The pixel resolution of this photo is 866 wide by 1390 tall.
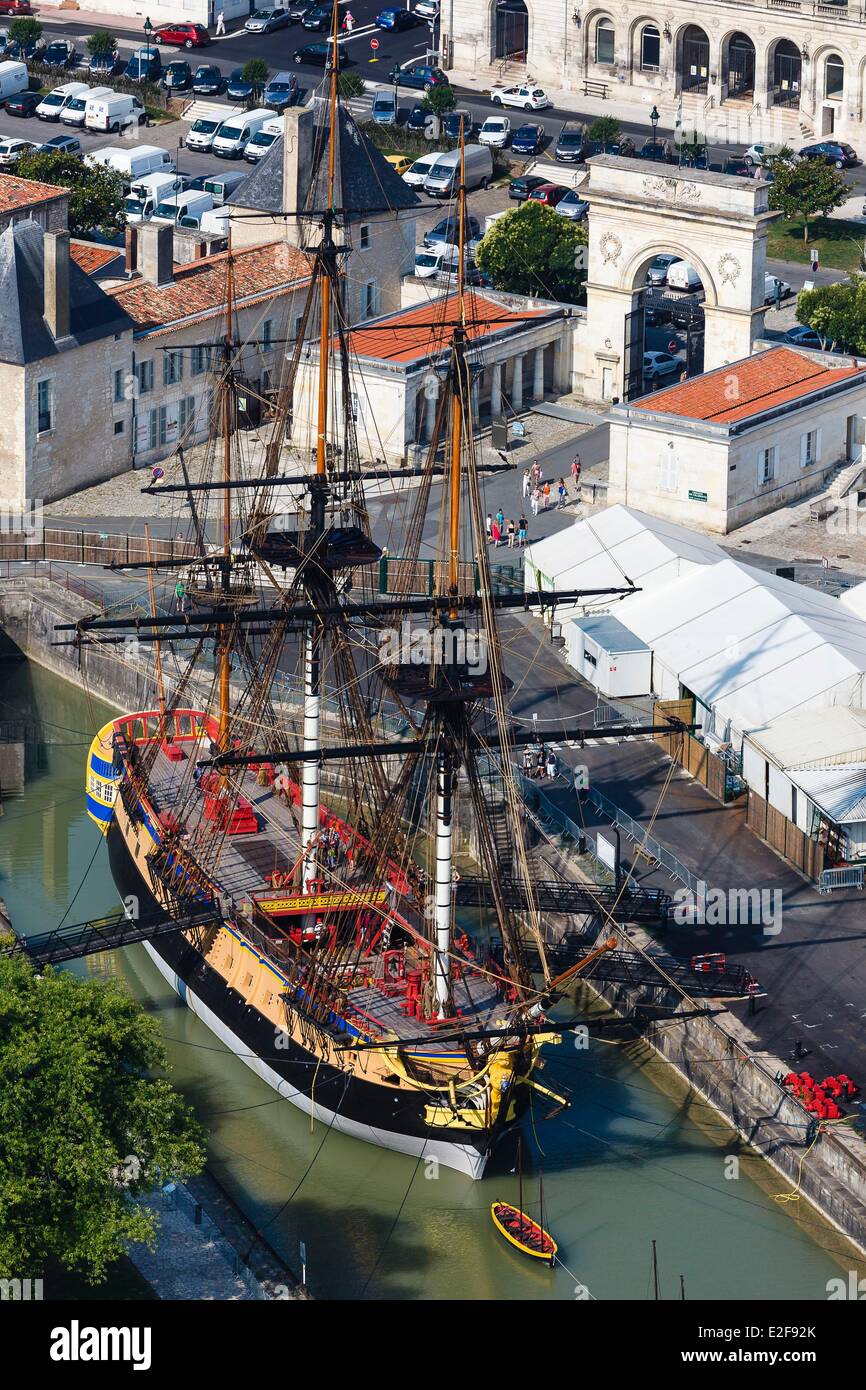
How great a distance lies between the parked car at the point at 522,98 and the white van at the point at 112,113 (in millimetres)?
14985

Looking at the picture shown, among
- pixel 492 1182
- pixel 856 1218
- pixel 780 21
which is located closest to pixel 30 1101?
pixel 492 1182

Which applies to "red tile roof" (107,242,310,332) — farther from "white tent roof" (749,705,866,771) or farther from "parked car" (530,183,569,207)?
"white tent roof" (749,705,866,771)

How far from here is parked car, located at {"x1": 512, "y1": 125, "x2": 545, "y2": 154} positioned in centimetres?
11931

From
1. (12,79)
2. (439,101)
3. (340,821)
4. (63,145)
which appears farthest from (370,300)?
(340,821)

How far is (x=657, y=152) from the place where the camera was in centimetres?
11756

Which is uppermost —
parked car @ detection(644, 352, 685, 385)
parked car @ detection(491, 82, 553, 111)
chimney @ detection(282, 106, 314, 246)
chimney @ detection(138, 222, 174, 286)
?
chimney @ detection(282, 106, 314, 246)

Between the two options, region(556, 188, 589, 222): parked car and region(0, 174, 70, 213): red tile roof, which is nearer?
region(0, 174, 70, 213): red tile roof

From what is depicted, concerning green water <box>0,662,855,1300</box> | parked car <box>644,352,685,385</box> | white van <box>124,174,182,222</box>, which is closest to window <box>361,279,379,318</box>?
parked car <box>644,352,685,385</box>

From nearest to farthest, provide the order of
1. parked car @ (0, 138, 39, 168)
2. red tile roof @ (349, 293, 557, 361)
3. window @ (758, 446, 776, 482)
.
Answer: window @ (758, 446, 776, 482) → red tile roof @ (349, 293, 557, 361) → parked car @ (0, 138, 39, 168)

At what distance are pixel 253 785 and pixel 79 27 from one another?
73.2 m

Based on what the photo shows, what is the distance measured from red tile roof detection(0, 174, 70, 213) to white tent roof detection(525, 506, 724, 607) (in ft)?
75.1

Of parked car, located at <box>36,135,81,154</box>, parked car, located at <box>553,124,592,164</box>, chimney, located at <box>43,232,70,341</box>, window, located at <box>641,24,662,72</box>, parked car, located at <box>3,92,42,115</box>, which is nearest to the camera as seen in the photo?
chimney, located at <box>43,232,70,341</box>

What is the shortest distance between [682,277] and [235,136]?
2215 centimetres

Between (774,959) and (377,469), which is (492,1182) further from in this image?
(377,469)
